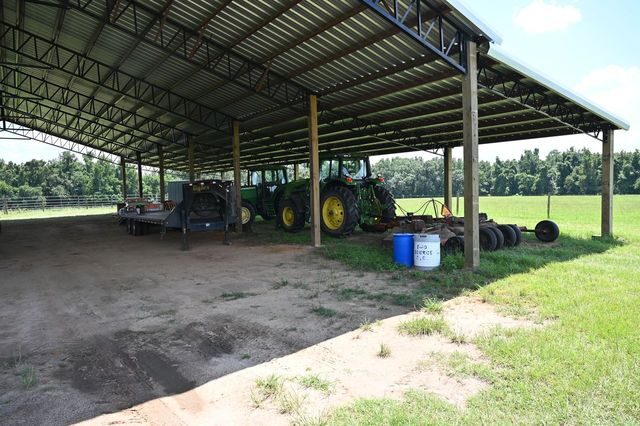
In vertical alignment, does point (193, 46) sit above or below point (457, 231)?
above

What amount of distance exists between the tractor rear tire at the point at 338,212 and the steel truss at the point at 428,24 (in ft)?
15.0

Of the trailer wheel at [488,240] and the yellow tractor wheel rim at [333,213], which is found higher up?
the yellow tractor wheel rim at [333,213]

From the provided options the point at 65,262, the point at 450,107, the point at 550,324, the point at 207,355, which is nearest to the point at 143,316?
the point at 207,355

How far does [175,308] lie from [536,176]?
75390mm

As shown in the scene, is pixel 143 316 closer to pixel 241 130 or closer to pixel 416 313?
pixel 416 313

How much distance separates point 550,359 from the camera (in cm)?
332

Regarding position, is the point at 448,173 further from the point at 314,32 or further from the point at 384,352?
the point at 384,352

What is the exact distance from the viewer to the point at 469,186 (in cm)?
721

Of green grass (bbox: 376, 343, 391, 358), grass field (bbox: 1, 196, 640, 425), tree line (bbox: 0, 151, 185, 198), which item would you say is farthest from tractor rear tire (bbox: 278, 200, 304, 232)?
tree line (bbox: 0, 151, 185, 198)

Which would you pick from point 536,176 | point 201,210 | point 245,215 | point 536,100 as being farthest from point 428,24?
point 536,176

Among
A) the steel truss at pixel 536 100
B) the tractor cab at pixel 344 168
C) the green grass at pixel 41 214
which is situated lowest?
the green grass at pixel 41 214

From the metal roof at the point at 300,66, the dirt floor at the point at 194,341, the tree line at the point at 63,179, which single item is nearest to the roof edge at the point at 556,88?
the metal roof at the point at 300,66

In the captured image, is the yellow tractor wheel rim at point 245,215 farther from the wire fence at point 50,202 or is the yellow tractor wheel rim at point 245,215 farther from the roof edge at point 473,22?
the wire fence at point 50,202

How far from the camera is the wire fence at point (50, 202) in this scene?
37.0 m
